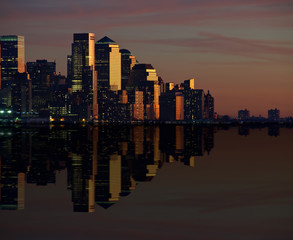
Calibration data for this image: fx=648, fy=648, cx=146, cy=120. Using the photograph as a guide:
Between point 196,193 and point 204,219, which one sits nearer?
point 204,219

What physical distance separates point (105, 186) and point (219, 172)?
15.7 metres

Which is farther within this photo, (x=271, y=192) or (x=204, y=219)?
(x=271, y=192)

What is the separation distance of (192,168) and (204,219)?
28.0 metres

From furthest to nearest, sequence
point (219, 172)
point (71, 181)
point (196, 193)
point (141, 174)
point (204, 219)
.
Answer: point (219, 172) → point (141, 174) → point (71, 181) → point (196, 193) → point (204, 219)

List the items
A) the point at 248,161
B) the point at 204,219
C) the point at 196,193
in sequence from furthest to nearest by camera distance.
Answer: the point at 248,161, the point at 196,193, the point at 204,219

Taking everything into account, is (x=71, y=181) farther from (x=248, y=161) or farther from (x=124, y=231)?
(x=248, y=161)

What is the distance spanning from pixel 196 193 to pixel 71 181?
989cm

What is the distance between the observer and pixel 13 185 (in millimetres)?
43531

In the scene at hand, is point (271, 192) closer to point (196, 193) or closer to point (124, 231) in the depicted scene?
point (196, 193)

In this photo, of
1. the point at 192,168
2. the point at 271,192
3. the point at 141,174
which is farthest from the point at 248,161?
the point at 271,192

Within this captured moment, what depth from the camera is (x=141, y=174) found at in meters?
52.2

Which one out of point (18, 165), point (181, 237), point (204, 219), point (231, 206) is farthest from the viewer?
point (18, 165)

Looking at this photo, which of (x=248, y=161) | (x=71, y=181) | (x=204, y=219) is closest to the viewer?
(x=204, y=219)

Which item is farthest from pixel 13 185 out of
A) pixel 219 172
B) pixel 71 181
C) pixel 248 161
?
pixel 248 161
